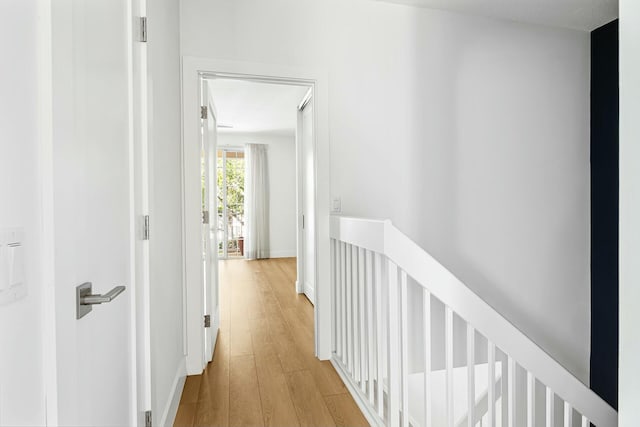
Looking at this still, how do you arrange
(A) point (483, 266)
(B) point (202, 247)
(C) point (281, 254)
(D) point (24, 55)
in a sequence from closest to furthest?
1. (D) point (24, 55)
2. (B) point (202, 247)
3. (A) point (483, 266)
4. (C) point (281, 254)

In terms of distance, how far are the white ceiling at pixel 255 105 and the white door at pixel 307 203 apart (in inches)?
18.0

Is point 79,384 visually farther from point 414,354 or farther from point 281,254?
point 281,254

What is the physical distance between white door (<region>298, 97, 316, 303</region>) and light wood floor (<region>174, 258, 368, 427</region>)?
464 millimetres

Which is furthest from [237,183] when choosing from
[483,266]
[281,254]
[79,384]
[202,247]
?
[79,384]

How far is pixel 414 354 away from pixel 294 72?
2.19m

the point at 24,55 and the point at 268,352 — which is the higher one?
the point at 24,55

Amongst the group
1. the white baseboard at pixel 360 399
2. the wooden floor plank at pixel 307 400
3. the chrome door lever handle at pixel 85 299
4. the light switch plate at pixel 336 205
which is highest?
the light switch plate at pixel 336 205

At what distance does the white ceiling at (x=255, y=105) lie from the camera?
4256mm

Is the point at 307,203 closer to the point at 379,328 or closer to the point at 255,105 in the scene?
the point at 255,105

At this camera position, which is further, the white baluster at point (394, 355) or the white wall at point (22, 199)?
the white baluster at point (394, 355)

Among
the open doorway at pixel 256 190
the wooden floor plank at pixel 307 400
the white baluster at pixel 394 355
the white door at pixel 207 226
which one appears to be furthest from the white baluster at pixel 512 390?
the open doorway at pixel 256 190

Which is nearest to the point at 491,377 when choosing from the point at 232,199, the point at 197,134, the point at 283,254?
the point at 197,134
